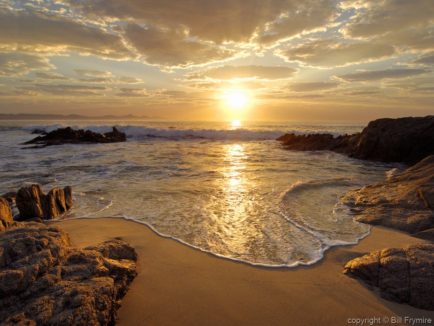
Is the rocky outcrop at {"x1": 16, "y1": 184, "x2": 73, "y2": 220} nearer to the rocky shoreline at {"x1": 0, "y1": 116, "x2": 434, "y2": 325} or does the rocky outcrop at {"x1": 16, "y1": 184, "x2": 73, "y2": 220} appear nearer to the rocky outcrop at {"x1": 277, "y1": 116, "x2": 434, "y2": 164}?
the rocky shoreline at {"x1": 0, "y1": 116, "x2": 434, "y2": 325}

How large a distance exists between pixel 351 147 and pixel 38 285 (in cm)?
1814

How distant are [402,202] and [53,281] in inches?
248

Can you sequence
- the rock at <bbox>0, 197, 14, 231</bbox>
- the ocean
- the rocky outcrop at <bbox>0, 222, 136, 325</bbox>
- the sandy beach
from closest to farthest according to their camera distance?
the rocky outcrop at <bbox>0, 222, 136, 325</bbox> → the sandy beach → the rock at <bbox>0, 197, 14, 231</bbox> → the ocean

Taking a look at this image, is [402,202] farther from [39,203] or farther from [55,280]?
[39,203]

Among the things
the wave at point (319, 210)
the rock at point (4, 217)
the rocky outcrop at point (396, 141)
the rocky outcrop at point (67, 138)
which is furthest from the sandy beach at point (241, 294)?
the rocky outcrop at point (67, 138)

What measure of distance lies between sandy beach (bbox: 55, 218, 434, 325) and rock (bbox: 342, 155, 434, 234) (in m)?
1.42

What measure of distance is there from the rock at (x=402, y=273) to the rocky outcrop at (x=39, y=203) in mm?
5381

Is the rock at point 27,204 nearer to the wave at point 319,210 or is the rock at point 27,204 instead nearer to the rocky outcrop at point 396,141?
the wave at point 319,210

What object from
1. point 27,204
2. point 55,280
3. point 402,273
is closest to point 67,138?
point 27,204

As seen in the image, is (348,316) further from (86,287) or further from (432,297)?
(86,287)

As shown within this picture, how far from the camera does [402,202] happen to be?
6258 millimetres

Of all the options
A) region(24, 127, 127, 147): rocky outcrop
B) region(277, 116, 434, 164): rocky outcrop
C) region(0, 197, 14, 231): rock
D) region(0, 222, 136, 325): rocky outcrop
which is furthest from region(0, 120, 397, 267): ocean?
region(24, 127, 127, 147): rocky outcrop

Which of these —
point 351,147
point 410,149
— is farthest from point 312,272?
point 351,147

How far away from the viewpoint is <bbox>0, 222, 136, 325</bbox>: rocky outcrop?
2.42 metres
